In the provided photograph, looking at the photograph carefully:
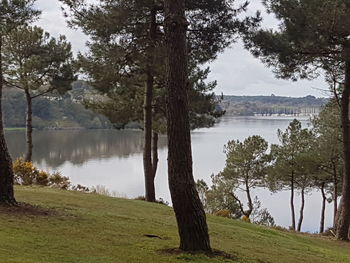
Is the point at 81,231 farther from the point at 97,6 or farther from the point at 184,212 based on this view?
the point at 97,6

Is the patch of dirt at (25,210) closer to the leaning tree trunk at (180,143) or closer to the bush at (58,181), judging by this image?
the leaning tree trunk at (180,143)

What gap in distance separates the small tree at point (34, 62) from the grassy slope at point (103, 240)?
923 centimetres

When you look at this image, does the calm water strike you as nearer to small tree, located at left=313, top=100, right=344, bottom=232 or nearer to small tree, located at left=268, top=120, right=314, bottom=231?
small tree, located at left=268, top=120, right=314, bottom=231

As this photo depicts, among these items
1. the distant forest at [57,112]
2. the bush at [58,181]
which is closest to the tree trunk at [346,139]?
the bush at [58,181]

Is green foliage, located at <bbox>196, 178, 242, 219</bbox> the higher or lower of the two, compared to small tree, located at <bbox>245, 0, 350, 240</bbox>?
lower

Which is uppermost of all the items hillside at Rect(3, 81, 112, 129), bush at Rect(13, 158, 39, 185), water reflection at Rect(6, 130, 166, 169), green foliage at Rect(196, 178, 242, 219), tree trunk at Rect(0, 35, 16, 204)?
hillside at Rect(3, 81, 112, 129)

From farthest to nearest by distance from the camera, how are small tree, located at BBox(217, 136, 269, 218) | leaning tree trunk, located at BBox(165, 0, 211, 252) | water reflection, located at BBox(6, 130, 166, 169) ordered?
water reflection, located at BBox(6, 130, 166, 169) < small tree, located at BBox(217, 136, 269, 218) < leaning tree trunk, located at BBox(165, 0, 211, 252)

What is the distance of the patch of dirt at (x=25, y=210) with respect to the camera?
6477 mm

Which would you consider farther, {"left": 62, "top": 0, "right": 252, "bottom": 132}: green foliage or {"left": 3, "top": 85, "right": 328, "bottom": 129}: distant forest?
{"left": 3, "top": 85, "right": 328, "bottom": 129}: distant forest

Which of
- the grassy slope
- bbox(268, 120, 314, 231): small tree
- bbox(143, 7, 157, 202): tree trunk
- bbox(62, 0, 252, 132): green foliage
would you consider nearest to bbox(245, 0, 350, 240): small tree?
bbox(62, 0, 252, 132): green foliage

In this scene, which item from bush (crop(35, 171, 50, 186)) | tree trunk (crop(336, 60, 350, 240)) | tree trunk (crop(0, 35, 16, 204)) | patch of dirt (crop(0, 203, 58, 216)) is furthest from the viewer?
bush (crop(35, 171, 50, 186))

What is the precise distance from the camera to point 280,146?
77.2 feet

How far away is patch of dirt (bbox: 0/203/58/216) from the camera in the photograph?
6.48 meters

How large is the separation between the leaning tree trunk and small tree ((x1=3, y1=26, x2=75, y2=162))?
1258 cm
